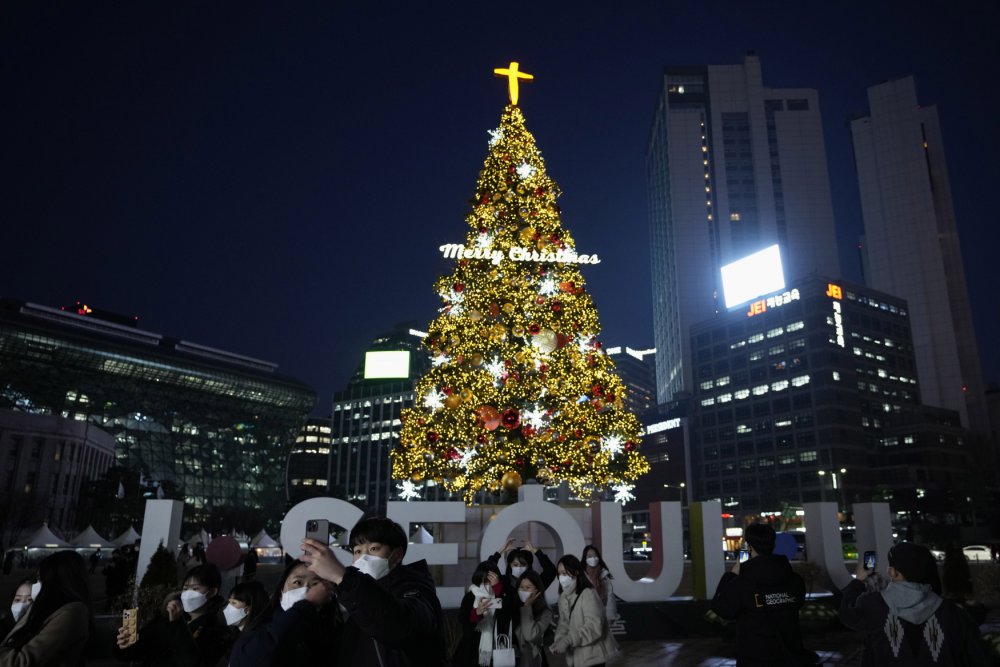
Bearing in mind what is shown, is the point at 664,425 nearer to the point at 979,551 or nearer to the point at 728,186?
the point at 728,186

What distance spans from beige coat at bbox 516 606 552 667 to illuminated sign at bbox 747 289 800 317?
360ft

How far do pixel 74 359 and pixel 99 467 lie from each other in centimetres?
2449

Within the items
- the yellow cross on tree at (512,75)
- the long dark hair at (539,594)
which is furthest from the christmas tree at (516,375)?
the long dark hair at (539,594)

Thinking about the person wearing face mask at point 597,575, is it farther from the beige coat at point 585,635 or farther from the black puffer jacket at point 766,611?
the black puffer jacket at point 766,611

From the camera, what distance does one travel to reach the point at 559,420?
1694 cm

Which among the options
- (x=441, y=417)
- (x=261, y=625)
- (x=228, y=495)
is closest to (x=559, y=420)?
(x=441, y=417)

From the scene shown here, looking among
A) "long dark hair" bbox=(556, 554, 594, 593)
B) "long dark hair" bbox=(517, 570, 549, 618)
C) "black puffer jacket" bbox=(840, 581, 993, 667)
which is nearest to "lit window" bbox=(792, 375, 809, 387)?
"long dark hair" bbox=(556, 554, 594, 593)

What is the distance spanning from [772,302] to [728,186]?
44381 mm

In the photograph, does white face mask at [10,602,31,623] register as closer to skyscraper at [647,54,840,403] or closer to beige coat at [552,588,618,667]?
beige coat at [552,588,618,667]

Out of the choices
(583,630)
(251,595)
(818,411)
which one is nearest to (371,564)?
(251,595)

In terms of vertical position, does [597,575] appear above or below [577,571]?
below

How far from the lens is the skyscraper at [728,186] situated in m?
140

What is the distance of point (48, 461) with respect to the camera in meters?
73.1

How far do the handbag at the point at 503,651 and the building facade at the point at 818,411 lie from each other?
95013mm
